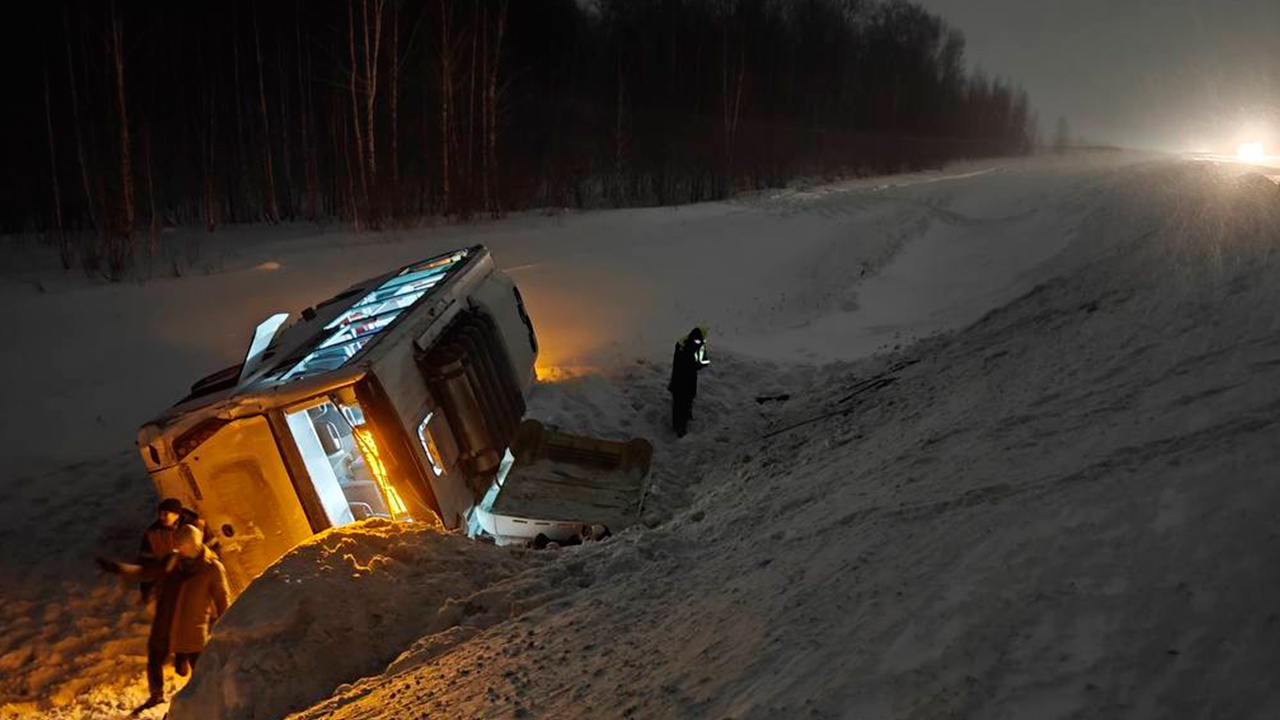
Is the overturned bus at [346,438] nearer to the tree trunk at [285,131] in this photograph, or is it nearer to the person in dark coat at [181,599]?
the person in dark coat at [181,599]

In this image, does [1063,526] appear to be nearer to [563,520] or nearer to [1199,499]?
[1199,499]

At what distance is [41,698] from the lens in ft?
18.2

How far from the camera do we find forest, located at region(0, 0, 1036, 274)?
77.7ft

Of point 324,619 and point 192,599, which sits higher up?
point 324,619

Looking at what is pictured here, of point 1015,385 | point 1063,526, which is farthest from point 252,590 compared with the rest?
point 1015,385

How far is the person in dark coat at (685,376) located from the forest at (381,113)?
42.5ft

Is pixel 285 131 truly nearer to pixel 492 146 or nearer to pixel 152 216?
pixel 492 146

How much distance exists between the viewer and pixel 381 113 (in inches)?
1230

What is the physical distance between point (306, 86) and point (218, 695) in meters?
32.2

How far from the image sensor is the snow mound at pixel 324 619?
4281mm

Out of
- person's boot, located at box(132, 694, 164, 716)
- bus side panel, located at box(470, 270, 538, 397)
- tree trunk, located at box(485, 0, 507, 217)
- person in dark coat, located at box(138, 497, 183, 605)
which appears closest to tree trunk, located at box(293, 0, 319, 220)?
tree trunk, located at box(485, 0, 507, 217)

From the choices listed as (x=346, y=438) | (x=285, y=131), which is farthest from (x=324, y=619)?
(x=285, y=131)

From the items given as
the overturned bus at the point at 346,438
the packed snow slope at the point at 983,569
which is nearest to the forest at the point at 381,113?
the overturned bus at the point at 346,438

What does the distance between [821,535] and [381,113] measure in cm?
3080
